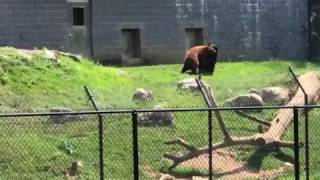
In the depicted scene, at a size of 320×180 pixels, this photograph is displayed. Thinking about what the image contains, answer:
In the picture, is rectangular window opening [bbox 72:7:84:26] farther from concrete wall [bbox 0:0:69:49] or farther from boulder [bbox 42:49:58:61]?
boulder [bbox 42:49:58:61]

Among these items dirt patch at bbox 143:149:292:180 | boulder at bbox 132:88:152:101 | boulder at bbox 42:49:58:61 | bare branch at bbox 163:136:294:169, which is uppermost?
boulder at bbox 42:49:58:61

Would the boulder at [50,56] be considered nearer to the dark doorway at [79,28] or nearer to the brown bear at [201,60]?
the brown bear at [201,60]

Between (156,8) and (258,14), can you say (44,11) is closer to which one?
(156,8)

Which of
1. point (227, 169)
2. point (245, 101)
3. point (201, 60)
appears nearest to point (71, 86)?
point (245, 101)

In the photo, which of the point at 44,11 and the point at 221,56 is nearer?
the point at 44,11

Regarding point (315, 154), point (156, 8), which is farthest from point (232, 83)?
point (156, 8)

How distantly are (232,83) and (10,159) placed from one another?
34.0 feet

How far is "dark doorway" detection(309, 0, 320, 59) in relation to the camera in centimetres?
3912

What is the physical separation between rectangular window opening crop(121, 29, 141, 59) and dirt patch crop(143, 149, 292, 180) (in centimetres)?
1907

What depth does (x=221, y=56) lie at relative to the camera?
35562mm

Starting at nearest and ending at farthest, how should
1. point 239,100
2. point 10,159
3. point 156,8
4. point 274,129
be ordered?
point 10,159 → point 274,129 → point 239,100 → point 156,8

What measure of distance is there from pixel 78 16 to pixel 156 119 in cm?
1639

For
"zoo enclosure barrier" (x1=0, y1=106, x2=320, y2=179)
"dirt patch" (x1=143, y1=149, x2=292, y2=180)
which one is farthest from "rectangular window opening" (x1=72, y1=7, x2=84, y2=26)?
"dirt patch" (x1=143, y1=149, x2=292, y2=180)

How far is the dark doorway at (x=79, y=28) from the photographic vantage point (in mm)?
30125
